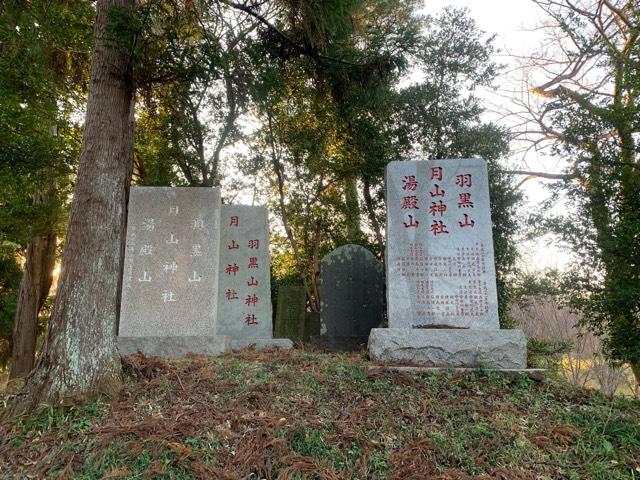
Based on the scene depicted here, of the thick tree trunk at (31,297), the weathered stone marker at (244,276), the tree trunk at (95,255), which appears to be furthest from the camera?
the thick tree trunk at (31,297)

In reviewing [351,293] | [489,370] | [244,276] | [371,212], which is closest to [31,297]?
[244,276]

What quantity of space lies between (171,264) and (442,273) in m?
3.47

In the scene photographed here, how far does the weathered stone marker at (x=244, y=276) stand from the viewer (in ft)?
22.4

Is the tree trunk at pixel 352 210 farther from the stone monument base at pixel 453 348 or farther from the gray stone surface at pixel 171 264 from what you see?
the stone monument base at pixel 453 348

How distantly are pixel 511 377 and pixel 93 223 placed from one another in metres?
4.02

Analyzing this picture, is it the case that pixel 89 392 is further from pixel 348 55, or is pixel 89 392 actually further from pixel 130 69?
pixel 348 55

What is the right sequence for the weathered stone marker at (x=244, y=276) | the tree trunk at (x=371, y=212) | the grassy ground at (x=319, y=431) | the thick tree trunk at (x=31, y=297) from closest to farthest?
the grassy ground at (x=319, y=431) → the weathered stone marker at (x=244, y=276) → the thick tree trunk at (x=31, y=297) → the tree trunk at (x=371, y=212)

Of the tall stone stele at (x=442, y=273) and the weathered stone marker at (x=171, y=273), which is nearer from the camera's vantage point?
the tall stone stele at (x=442, y=273)

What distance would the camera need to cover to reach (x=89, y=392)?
11.2 ft

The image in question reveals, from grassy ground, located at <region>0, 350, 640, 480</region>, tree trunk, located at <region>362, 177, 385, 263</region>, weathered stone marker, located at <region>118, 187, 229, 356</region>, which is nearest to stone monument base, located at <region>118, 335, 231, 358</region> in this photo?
weathered stone marker, located at <region>118, 187, 229, 356</region>

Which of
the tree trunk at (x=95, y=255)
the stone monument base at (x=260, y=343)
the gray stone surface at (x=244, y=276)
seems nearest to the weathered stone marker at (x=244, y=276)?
the gray stone surface at (x=244, y=276)

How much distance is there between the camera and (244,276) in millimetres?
7039

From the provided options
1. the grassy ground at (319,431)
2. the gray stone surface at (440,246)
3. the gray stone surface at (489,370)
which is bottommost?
the grassy ground at (319,431)

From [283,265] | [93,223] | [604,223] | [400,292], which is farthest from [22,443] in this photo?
[283,265]
